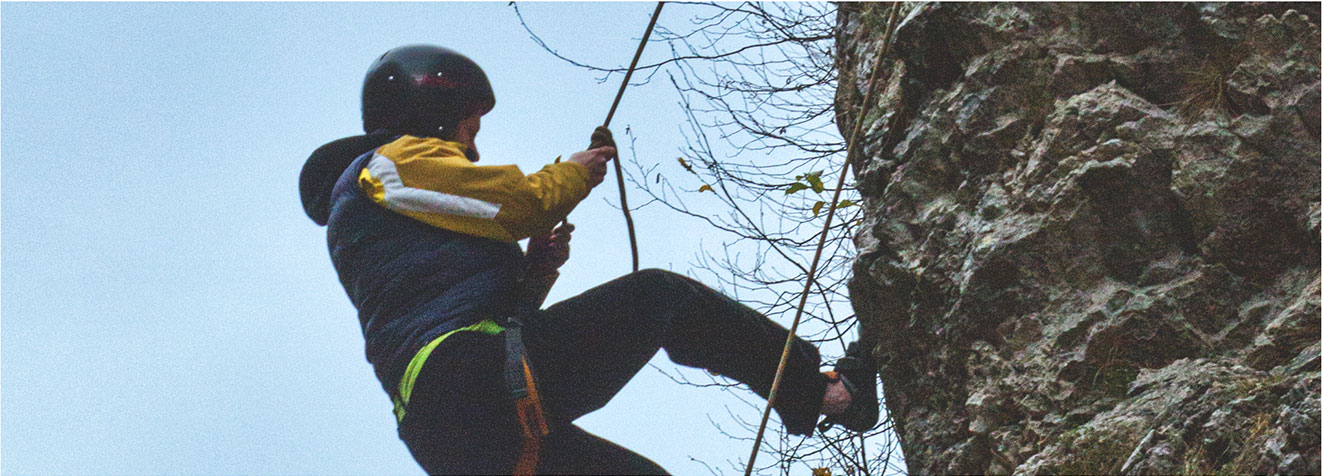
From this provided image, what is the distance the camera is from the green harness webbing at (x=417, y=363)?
131 inches

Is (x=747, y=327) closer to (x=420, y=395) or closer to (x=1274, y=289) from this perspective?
(x=420, y=395)

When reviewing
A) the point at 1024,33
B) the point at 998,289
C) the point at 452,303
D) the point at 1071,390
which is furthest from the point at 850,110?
the point at 452,303

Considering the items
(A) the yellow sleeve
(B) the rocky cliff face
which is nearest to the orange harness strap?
(A) the yellow sleeve

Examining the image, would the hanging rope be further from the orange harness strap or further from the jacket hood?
the jacket hood

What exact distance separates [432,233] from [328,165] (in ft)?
1.73

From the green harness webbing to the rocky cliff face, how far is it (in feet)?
3.70

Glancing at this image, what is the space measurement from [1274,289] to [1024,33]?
971 millimetres

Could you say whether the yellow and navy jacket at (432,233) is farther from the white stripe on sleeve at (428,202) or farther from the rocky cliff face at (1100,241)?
the rocky cliff face at (1100,241)

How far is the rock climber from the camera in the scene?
130 inches

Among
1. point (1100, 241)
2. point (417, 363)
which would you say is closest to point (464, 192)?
point (417, 363)

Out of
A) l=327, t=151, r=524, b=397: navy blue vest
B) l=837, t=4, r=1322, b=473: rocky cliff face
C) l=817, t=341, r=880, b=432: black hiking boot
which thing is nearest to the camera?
l=837, t=4, r=1322, b=473: rocky cliff face

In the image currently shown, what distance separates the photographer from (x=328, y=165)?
382 cm

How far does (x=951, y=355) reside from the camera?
3.62 metres

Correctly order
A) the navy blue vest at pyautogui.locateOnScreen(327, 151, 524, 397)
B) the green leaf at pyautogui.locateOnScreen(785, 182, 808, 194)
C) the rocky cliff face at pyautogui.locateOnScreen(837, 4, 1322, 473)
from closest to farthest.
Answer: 1. the rocky cliff face at pyautogui.locateOnScreen(837, 4, 1322, 473)
2. the navy blue vest at pyautogui.locateOnScreen(327, 151, 524, 397)
3. the green leaf at pyautogui.locateOnScreen(785, 182, 808, 194)
